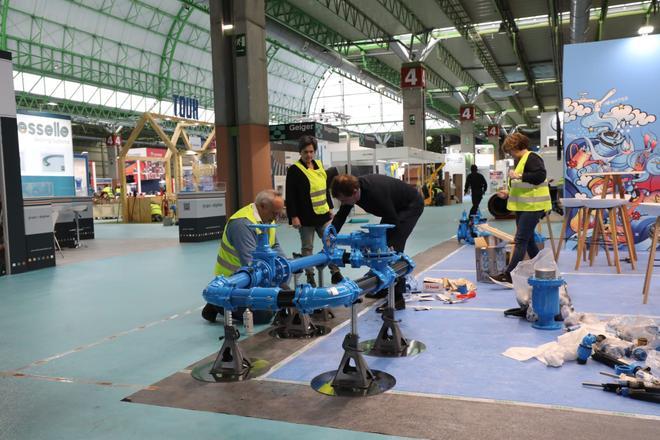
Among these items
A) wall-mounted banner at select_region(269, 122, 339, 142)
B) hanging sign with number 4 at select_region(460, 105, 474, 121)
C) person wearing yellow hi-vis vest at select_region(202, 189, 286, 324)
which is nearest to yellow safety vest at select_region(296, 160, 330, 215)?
person wearing yellow hi-vis vest at select_region(202, 189, 286, 324)

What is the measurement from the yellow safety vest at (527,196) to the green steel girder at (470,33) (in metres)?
11.1

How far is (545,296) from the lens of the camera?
374cm

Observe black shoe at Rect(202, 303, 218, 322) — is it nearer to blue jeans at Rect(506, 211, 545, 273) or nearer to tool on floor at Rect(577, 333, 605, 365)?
tool on floor at Rect(577, 333, 605, 365)

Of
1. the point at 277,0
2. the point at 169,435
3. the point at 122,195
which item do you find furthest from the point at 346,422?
the point at 122,195

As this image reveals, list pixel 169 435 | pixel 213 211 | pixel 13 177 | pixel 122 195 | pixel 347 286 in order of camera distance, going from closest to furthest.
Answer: pixel 169 435, pixel 347 286, pixel 13 177, pixel 213 211, pixel 122 195

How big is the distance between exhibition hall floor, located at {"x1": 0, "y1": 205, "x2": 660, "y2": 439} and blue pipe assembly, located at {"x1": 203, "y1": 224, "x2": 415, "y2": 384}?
19 cm

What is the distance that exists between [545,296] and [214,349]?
7.74 ft

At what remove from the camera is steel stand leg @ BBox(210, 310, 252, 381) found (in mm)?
3020

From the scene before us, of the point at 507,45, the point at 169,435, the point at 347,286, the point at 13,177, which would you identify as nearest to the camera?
the point at 169,435

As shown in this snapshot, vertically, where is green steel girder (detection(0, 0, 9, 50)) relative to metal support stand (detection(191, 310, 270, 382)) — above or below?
above

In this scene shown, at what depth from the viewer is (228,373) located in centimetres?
303

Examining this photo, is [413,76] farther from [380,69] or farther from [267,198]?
[267,198]

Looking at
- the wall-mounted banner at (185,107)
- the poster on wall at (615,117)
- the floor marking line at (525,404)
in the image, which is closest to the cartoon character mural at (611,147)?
the poster on wall at (615,117)

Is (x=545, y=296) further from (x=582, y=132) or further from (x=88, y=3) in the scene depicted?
(x=88, y=3)
